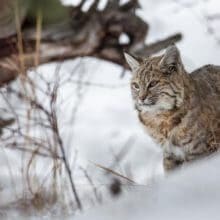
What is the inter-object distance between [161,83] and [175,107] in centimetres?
17

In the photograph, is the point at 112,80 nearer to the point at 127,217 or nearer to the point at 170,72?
the point at 170,72

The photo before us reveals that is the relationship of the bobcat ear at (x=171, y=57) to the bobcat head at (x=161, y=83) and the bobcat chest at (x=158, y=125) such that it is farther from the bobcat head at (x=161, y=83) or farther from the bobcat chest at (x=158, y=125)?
the bobcat chest at (x=158, y=125)

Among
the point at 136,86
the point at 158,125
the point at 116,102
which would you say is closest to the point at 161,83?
the point at 136,86

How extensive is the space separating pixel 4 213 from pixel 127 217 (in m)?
2.01

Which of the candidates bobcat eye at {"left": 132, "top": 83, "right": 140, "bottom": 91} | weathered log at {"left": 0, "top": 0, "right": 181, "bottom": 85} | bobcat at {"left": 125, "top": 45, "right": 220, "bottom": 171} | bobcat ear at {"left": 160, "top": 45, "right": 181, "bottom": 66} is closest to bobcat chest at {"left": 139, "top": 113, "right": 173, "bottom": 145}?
bobcat at {"left": 125, "top": 45, "right": 220, "bottom": 171}

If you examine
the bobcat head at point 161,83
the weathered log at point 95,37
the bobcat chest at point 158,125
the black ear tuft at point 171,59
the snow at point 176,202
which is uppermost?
the weathered log at point 95,37

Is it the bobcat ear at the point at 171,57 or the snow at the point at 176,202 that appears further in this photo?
the bobcat ear at the point at 171,57

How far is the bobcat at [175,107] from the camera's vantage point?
462 cm

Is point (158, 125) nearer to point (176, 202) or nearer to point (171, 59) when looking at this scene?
point (171, 59)

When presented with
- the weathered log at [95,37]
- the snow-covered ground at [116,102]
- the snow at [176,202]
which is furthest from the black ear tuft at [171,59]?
the weathered log at [95,37]

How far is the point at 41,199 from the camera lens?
4129mm

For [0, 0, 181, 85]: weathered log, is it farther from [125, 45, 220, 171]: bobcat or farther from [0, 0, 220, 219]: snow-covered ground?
[125, 45, 220, 171]: bobcat

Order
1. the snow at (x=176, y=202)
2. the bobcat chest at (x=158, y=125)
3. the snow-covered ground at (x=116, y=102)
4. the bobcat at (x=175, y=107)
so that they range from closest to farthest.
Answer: the snow at (x=176, y=202) → the bobcat at (x=175, y=107) → the bobcat chest at (x=158, y=125) → the snow-covered ground at (x=116, y=102)

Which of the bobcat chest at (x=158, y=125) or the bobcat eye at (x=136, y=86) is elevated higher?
the bobcat eye at (x=136, y=86)
